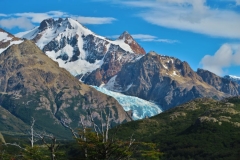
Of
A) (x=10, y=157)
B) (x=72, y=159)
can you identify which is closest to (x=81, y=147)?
(x=72, y=159)

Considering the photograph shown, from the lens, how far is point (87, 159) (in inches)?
2126

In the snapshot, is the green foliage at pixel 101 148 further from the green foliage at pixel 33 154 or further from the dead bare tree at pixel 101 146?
the green foliage at pixel 33 154

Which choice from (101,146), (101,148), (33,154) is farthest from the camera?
(33,154)

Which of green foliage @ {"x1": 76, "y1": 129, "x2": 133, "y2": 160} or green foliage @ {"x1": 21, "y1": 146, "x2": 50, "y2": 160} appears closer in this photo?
green foliage @ {"x1": 76, "y1": 129, "x2": 133, "y2": 160}

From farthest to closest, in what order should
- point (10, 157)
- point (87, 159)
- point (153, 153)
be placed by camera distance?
point (10, 157) → point (153, 153) → point (87, 159)

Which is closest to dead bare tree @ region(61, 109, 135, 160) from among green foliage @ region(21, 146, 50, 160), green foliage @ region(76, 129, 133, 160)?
green foliage @ region(76, 129, 133, 160)

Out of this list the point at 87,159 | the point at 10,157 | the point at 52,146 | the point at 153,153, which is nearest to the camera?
the point at 52,146

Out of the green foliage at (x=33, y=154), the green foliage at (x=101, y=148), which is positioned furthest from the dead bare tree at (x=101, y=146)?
the green foliage at (x=33, y=154)

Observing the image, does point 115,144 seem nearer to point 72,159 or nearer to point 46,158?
point 72,159

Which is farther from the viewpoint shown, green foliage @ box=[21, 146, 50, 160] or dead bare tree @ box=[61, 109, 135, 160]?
green foliage @ box=[21, 146, 50, 160]

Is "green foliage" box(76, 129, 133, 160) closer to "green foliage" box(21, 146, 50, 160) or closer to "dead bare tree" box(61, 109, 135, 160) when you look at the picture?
"dead bare tree" box(61, 109, 135, 160)

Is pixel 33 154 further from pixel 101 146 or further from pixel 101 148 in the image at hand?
pixel 101 146

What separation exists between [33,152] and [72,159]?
5.67m

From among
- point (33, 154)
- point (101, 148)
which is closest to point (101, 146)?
point (101, 148)
